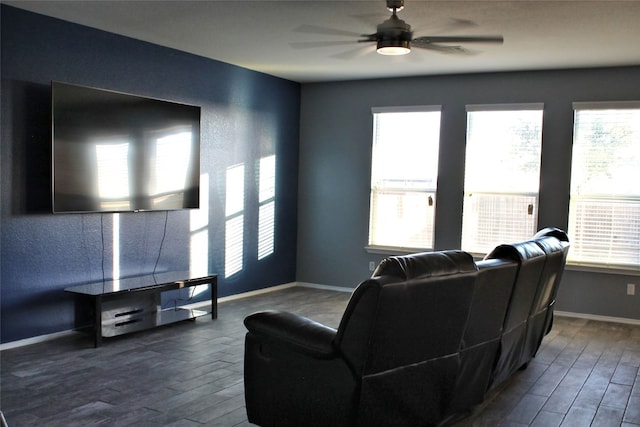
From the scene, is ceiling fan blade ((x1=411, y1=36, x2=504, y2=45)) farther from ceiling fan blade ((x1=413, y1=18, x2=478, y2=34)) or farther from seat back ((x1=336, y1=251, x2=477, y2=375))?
seat back ((x1=336, y1=251, x2=477, y2=375))

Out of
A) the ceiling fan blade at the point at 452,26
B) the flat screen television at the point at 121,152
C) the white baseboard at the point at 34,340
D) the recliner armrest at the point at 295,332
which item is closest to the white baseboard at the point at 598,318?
the ceiling fan blade at the point at 452,26

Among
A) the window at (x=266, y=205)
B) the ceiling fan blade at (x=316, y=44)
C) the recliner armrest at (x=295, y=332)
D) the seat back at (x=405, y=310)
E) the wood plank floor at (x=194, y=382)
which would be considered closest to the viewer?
the seat back at (x=405, y=310)

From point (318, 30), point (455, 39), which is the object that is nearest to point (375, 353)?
point (455, 39)

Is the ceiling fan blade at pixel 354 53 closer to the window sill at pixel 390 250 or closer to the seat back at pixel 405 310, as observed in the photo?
the window sill at pixel 390 250

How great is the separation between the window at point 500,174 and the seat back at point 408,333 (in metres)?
3.85

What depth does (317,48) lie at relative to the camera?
563 centimetres

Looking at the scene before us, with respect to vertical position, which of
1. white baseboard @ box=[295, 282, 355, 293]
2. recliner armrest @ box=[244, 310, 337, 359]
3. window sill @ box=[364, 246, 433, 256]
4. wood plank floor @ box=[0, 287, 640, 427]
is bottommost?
white baseboard @ box=[295, 282, 355, 293]

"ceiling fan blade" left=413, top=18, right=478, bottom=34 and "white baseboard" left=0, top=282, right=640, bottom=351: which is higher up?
"ceiling fan blade" left=413, top=18, right=478, bottom=34

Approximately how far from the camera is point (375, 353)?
2.61m

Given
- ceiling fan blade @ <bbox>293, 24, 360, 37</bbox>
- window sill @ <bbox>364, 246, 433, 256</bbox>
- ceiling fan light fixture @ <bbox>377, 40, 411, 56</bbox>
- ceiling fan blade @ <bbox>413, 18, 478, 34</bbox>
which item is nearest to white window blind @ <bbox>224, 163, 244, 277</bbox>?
window sill @ <bbox>364, 246, 433, 256</bbox>

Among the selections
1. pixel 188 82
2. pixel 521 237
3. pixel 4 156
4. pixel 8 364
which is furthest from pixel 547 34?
pixel 8 364

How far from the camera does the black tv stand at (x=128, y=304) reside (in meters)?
4.70

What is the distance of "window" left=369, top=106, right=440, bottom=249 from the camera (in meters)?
7.01

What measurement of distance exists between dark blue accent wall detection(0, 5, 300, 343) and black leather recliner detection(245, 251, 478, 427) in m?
2.48
